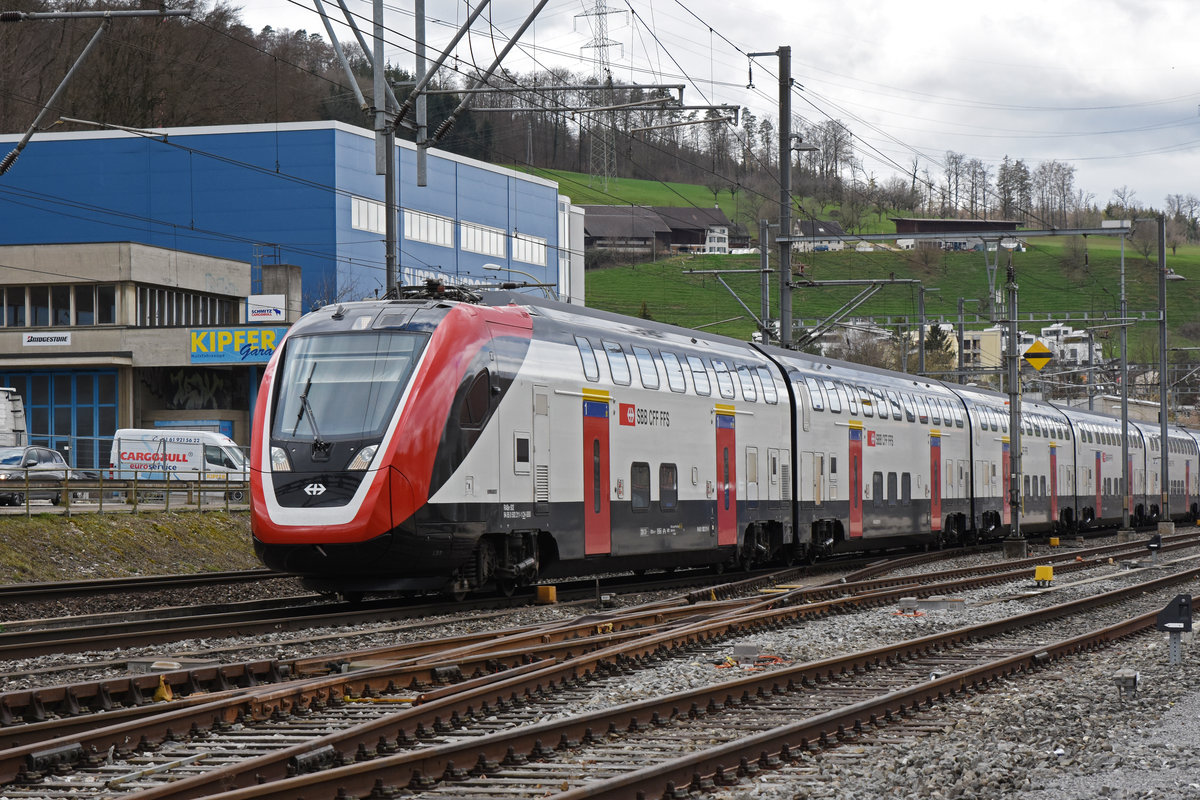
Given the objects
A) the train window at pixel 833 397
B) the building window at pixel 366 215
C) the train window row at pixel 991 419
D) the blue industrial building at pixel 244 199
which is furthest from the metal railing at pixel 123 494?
the building window at pixel 366 215

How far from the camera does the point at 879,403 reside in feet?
104

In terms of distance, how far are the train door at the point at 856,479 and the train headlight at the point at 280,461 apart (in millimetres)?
15525

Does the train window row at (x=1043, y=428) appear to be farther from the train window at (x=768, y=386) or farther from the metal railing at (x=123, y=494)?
the metal railing at (x=123, y=494)

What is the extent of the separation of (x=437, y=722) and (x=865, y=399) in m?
22.3

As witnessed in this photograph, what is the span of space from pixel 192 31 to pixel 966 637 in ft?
238

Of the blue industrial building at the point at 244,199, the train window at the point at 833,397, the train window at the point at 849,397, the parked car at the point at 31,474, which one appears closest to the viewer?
the train window at the point at 833,397

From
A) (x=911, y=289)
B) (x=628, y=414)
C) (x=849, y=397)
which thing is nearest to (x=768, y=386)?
(x=849, y=397)

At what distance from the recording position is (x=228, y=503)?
34.2m

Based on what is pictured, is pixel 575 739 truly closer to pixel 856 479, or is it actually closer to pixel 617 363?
Answer: pixel 617 363

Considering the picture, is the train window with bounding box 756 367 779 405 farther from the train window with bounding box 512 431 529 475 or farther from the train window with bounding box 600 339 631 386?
the train window with bounding box 512 431 529 475

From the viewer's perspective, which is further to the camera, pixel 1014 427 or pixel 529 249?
pixel 529 249

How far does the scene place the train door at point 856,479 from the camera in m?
29.9

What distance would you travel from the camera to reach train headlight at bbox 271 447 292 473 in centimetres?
1678

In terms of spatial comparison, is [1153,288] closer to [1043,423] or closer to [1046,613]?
[1043,423]
